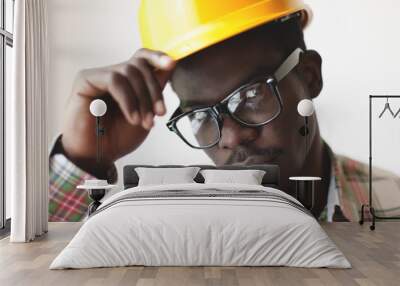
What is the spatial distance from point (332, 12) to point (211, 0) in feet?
5.30

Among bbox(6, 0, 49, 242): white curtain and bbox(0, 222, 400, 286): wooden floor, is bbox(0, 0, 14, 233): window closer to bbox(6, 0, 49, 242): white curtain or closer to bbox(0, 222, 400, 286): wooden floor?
bbox(6, 0, 49, 242): white curtain

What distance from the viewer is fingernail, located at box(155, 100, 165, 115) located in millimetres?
7723

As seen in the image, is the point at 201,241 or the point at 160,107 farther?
the point at 160,107

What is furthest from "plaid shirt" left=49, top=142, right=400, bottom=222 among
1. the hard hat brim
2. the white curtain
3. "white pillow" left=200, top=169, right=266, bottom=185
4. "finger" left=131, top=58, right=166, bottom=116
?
the hard hat brim

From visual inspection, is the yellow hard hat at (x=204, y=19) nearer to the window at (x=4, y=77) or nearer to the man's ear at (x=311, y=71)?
the man's ear at (x=311, y=71)

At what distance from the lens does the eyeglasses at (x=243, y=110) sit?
297 inches

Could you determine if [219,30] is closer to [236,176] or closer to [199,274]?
[236,176]

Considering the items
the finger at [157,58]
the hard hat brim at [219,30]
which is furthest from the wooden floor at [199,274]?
the hard hat brim at [219,30]

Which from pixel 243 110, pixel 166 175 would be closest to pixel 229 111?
pixel 243 110

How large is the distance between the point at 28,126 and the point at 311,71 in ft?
11.9

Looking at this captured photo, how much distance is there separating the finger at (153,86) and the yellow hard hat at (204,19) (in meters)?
0.30

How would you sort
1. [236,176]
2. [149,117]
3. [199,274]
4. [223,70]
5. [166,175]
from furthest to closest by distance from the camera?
[149,117], [223,70], [166,175], [236,176], [199,274]

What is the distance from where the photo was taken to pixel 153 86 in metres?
7.70

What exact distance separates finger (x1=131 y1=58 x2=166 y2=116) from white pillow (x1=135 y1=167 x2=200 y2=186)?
0.81 metres
